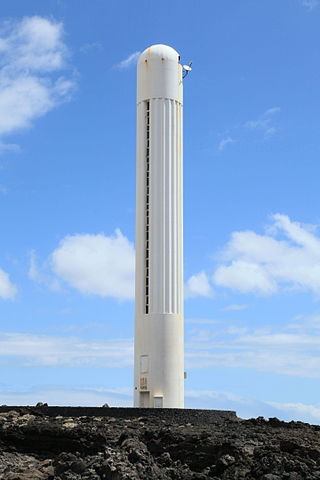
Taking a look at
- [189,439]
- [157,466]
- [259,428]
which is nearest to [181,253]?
[259,428]

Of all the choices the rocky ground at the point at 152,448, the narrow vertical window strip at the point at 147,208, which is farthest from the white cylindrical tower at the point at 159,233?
the rocky ground at the point at 152,448

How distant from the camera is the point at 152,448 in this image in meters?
23.9

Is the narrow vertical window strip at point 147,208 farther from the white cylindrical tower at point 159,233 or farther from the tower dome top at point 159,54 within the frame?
the tower dome top at point 159,54

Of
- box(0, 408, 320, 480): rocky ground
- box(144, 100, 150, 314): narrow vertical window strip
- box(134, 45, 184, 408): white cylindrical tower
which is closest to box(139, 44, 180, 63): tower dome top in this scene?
box(134, 45, 184, 408): white cylindrical tower

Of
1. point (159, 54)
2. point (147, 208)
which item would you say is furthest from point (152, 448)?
point (159, 54)

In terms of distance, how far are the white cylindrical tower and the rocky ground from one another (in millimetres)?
3893

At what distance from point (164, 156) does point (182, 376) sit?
9921mm

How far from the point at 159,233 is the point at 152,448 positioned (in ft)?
42.1

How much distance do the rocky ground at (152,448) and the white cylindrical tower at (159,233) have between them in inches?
153

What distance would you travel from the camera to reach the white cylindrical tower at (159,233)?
33906 millimetres

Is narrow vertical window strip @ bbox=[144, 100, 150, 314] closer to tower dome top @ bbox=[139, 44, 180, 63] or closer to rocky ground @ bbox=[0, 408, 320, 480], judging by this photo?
tower dome top @ bbox=[139, 44, 180, 63]

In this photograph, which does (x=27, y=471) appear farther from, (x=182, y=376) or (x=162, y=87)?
(x=162, y=87)

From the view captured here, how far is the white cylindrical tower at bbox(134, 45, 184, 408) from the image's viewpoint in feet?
111

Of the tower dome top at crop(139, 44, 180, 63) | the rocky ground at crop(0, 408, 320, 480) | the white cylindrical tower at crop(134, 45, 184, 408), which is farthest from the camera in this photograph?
the tower dome top at crop(139, 44, 180, 63)
